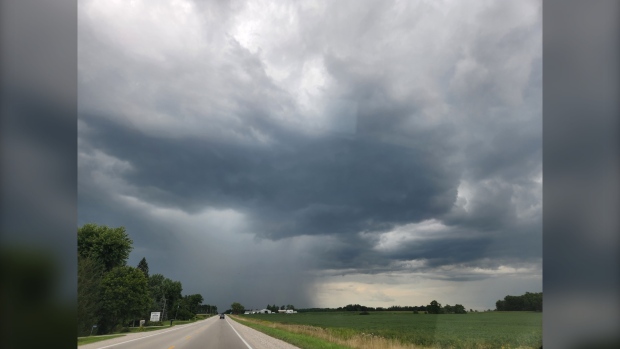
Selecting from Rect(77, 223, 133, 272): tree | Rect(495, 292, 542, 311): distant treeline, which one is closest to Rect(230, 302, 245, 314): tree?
Rect(77, 223, 133, 272): tree

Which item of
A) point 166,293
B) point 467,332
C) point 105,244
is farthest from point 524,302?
point 166,293

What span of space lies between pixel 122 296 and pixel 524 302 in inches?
1045

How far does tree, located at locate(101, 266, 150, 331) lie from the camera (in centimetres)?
2758

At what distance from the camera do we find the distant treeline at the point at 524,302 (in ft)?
11.9

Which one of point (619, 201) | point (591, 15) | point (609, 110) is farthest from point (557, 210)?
point (591, 15)

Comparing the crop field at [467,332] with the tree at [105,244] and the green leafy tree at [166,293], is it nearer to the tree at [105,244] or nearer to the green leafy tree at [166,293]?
the tree at [105,244]

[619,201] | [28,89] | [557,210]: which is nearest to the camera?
[28,89]

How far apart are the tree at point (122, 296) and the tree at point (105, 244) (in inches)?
110

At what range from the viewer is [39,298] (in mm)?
2359

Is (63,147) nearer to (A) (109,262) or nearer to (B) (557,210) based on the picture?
(B) (557,210)

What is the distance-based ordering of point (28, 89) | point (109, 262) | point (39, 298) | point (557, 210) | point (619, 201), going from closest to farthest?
point (39, 298), point (28, 89), point (619, 201), point (557, 210), point (109, 262)

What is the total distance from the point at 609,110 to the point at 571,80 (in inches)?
14.0

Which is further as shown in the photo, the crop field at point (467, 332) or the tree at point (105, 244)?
the tree at point (105, 244)

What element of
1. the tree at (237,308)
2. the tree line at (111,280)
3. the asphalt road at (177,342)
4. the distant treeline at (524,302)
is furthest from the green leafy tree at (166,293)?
the tree at (237,308)
